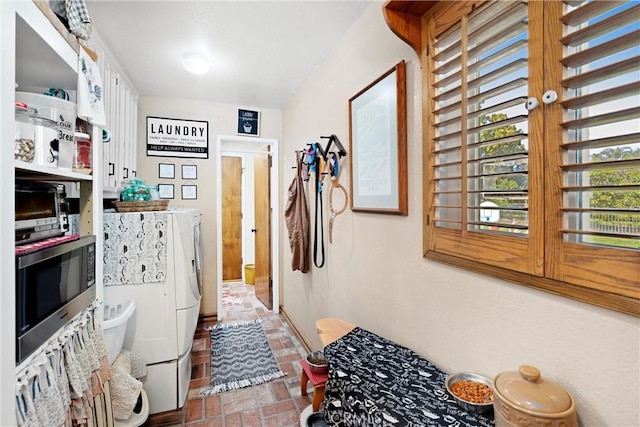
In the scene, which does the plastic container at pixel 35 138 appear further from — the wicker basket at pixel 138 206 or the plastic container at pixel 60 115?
the wicker basket at pixel 138 206

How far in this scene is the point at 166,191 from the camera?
340 cm

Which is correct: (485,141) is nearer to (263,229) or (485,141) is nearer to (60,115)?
(60,115)

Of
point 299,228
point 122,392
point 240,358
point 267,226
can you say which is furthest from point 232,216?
point 122,392

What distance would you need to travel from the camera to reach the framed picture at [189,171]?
3.47 m

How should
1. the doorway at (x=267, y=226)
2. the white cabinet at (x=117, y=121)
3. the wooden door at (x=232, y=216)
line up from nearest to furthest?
1. the white cabinet at (x=117, y=121)
2. the doorway at (x=267, y=226)
3. the wooden door at (x=232, y=216)

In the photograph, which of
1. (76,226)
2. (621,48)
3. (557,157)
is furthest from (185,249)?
(621,48)

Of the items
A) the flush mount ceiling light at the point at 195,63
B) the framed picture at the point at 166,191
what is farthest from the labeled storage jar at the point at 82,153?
the framed picture at the point at 166,191

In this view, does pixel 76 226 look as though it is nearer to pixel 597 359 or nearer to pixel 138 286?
pixel 138 286

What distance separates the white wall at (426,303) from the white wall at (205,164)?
51.6 inches

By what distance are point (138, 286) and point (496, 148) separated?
2.12 meters

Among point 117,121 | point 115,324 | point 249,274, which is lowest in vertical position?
point 249,274

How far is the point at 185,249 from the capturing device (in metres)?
2.06

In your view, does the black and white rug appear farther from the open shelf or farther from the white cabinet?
the open shelf

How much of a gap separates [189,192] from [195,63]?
5.23 ft
